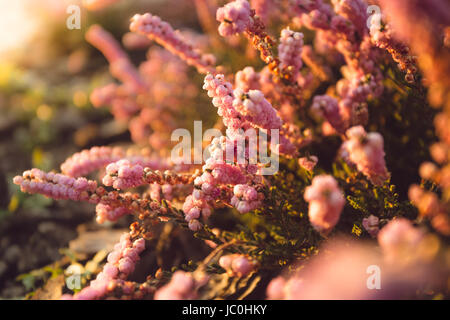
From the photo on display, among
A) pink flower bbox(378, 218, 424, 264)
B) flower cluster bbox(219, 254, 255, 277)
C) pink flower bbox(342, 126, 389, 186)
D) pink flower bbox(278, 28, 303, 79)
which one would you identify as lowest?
flower cluster bbox(219, 254, 255, 277)

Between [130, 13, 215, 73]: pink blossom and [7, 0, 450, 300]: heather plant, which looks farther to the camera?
[130, 13, 215, 73]: pink blossom

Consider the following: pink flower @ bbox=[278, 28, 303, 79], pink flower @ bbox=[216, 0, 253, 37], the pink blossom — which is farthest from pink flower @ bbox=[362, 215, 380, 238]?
the pink blossom

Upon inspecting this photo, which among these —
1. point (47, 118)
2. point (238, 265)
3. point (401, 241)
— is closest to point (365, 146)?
point (401, 241)

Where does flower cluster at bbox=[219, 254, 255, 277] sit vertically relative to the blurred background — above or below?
below

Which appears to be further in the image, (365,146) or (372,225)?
(372,225)

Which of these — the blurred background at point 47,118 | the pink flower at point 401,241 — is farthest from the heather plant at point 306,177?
the blurred background at point 47,118

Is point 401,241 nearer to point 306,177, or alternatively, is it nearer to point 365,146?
point 365,146

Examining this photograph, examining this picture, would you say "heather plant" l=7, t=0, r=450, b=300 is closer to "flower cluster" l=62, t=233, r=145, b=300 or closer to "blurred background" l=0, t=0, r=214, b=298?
"flower cluster" l=62, t=233, r=145, b=300
